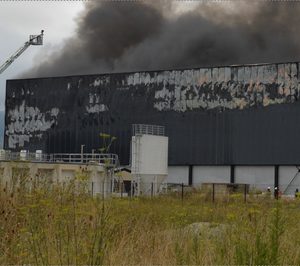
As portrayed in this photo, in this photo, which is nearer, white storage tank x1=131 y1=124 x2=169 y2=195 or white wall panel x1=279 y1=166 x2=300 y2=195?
white storage tank x1=131 y1=124 x2=169 y2=195

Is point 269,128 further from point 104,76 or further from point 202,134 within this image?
point 104,76

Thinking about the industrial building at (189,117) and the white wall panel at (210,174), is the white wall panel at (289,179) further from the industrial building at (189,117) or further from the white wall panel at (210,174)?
the white wall panel at (210,174)

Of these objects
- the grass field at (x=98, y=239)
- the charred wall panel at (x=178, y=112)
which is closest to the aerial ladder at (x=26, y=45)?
the charred wall panel at (x=178, y=112)

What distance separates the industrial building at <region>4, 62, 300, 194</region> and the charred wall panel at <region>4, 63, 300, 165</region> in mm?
89

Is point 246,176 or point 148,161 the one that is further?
point 246,176

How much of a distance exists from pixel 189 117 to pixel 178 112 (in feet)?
4.15

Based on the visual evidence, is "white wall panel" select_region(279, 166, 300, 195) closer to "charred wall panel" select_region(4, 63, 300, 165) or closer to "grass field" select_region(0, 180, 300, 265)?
"charred wall panel" select_region(4, 63, 300, 165)

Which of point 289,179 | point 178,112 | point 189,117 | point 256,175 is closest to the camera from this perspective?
point 289,179

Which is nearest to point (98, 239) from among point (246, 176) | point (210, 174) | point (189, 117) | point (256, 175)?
point (256, 175)

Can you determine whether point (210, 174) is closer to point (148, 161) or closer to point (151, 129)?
point (151, 129)

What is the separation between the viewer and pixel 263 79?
5466 cm

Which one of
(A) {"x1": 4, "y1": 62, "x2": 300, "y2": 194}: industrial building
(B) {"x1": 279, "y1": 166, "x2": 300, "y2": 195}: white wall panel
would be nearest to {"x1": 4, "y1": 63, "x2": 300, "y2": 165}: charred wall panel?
(A) {"x1": 4, "y1": 62, "x2": 300, "y2": 194}: industrial building

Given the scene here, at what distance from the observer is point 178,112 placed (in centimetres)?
5828

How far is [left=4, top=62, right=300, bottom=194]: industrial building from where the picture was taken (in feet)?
176
